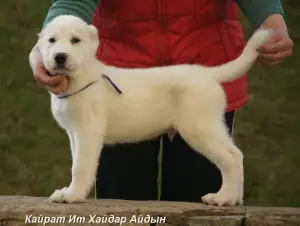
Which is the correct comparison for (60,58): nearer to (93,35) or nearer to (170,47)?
(93,35)

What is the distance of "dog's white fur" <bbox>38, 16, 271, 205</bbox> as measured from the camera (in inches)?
50.4

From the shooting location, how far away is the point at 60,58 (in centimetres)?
121

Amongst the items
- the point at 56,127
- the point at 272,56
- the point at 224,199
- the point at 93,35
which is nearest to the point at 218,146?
Answer: the point at 224,199

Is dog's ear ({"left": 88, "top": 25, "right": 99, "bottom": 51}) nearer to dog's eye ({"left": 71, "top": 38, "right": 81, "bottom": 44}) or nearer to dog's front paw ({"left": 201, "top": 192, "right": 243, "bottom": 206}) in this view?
dog's eye ({"left": 71, "top": 38, "right": 81, "bottom": 44})

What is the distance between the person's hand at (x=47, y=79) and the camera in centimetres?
124

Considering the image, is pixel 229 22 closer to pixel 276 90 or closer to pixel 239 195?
pixel 239 195

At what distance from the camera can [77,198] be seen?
1.30m

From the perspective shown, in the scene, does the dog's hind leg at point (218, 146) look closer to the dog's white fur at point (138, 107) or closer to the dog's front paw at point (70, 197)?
the dog's white fur at point (138, 107)

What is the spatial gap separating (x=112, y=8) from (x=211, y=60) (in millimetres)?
256

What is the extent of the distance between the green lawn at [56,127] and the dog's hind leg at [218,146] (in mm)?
1498

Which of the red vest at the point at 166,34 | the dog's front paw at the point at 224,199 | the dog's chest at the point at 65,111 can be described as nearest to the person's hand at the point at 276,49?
the red vest at the point at 166,34

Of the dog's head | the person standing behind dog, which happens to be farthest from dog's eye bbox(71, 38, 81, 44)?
the person standing behind dog

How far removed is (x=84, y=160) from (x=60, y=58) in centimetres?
21

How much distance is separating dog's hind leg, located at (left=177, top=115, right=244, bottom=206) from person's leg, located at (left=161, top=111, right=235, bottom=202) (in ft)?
0.63
